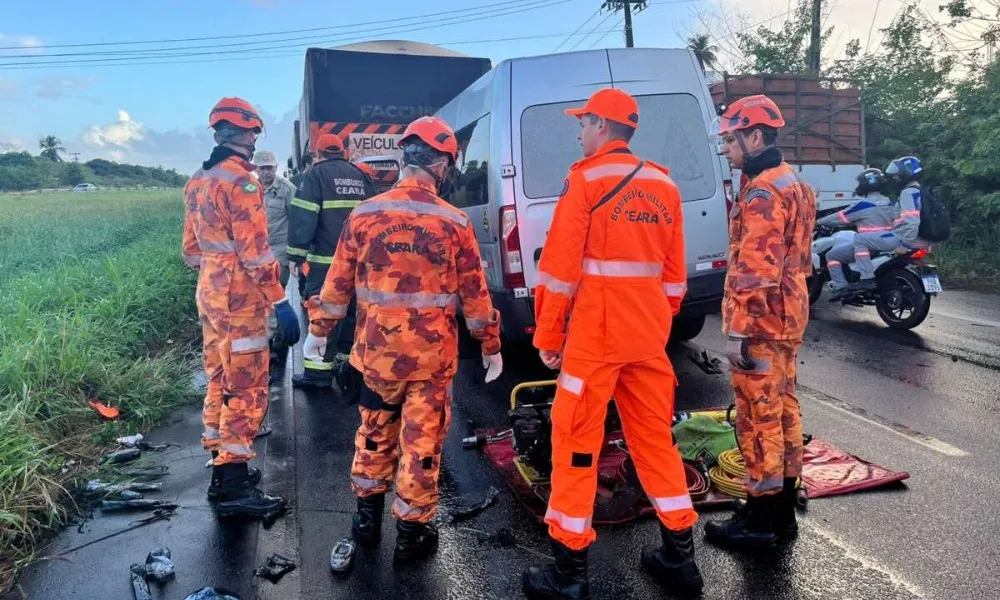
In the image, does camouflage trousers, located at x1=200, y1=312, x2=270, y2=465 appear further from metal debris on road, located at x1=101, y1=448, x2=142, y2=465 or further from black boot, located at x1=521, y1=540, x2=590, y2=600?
black boot, located at x1=521, y1=540, x2=590, y2=600

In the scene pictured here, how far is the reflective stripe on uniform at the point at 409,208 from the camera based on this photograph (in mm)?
3059

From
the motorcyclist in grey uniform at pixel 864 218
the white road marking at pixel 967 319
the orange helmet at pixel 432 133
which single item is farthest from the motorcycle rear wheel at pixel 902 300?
the orange helmet at pixel 432 133

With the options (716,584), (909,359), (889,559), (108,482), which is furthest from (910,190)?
(108,482)

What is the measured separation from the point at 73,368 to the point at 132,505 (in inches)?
74.3

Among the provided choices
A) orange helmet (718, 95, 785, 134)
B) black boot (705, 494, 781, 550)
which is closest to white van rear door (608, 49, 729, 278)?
orange helmet (718, 95, 785, 134)

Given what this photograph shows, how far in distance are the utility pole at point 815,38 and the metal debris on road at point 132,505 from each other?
16871mm

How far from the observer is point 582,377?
2.75 metres

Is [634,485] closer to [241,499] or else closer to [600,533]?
[600,533]

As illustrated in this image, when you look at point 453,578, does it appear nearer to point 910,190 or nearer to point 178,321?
point 178,321

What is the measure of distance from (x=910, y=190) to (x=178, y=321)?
8156 millimetres

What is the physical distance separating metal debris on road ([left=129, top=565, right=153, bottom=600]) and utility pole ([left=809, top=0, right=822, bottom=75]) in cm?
1729

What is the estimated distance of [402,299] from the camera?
307 centimetres

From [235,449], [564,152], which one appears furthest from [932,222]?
[235,449]

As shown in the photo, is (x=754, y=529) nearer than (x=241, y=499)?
Yes
